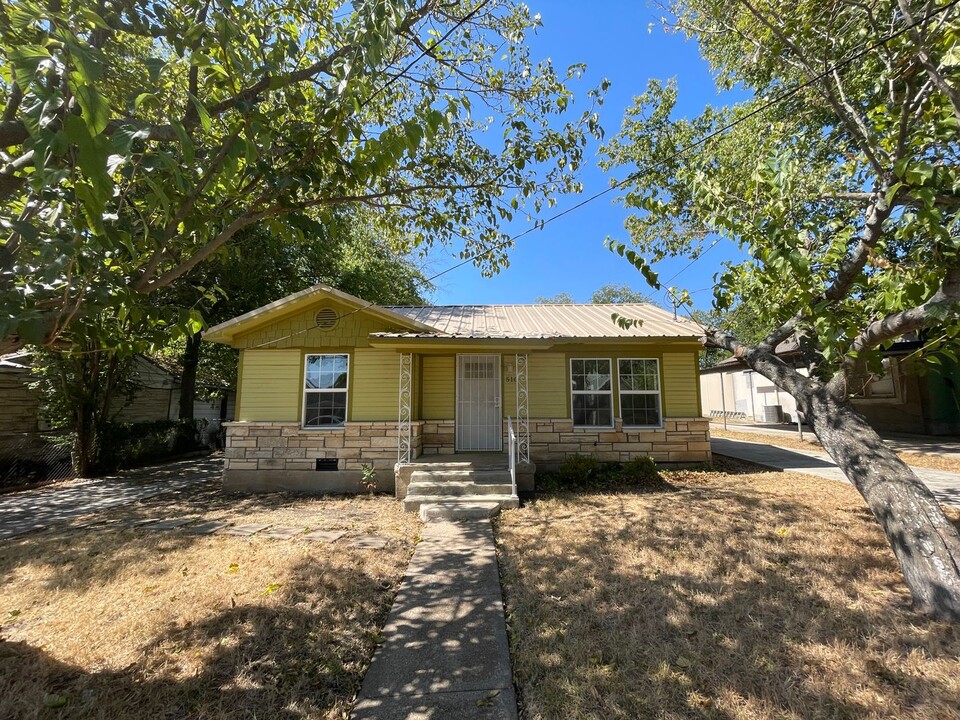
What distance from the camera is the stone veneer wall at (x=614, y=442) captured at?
9562 millimetres

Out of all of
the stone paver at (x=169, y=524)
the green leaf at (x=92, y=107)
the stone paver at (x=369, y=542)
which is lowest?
the stone paver at (x=169, y=524)

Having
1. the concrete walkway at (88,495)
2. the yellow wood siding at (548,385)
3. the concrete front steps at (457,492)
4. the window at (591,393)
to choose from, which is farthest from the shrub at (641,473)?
the concrete walkway at (88,495)

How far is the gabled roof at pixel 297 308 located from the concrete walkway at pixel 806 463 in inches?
352

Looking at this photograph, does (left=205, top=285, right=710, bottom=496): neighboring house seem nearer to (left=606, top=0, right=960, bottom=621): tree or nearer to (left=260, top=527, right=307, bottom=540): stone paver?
(left=260, top=527, right=307, bottom=540): stone paver

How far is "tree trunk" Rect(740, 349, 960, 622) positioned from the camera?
3.45 m

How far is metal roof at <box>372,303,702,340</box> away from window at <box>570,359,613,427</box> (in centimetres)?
79

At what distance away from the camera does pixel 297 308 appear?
920 cm

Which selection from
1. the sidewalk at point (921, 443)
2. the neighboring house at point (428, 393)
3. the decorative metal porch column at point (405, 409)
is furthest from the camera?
the sidewalk at point (921, 443)

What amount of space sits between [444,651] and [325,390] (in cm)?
703

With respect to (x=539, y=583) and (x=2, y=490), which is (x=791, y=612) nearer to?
(x=539, y=583)

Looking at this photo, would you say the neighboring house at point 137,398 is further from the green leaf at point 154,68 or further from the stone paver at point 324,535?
the green leaf at point 154,68

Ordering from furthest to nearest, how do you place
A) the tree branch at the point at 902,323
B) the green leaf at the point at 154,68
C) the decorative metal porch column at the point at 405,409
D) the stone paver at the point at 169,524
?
the decorative metal porch column at the point at 405,409 → the stone paver at the point at 169,524 → the tree branch at the point at 902,323 → the green leaf at the point at 154,68

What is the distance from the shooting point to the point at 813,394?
4664 mm

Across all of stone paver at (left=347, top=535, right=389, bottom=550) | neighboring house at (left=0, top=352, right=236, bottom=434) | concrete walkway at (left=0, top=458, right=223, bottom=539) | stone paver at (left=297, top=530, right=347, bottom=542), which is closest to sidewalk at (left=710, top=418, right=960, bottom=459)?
stone paver at (left=347, top=535, right=389, bottom=550)
